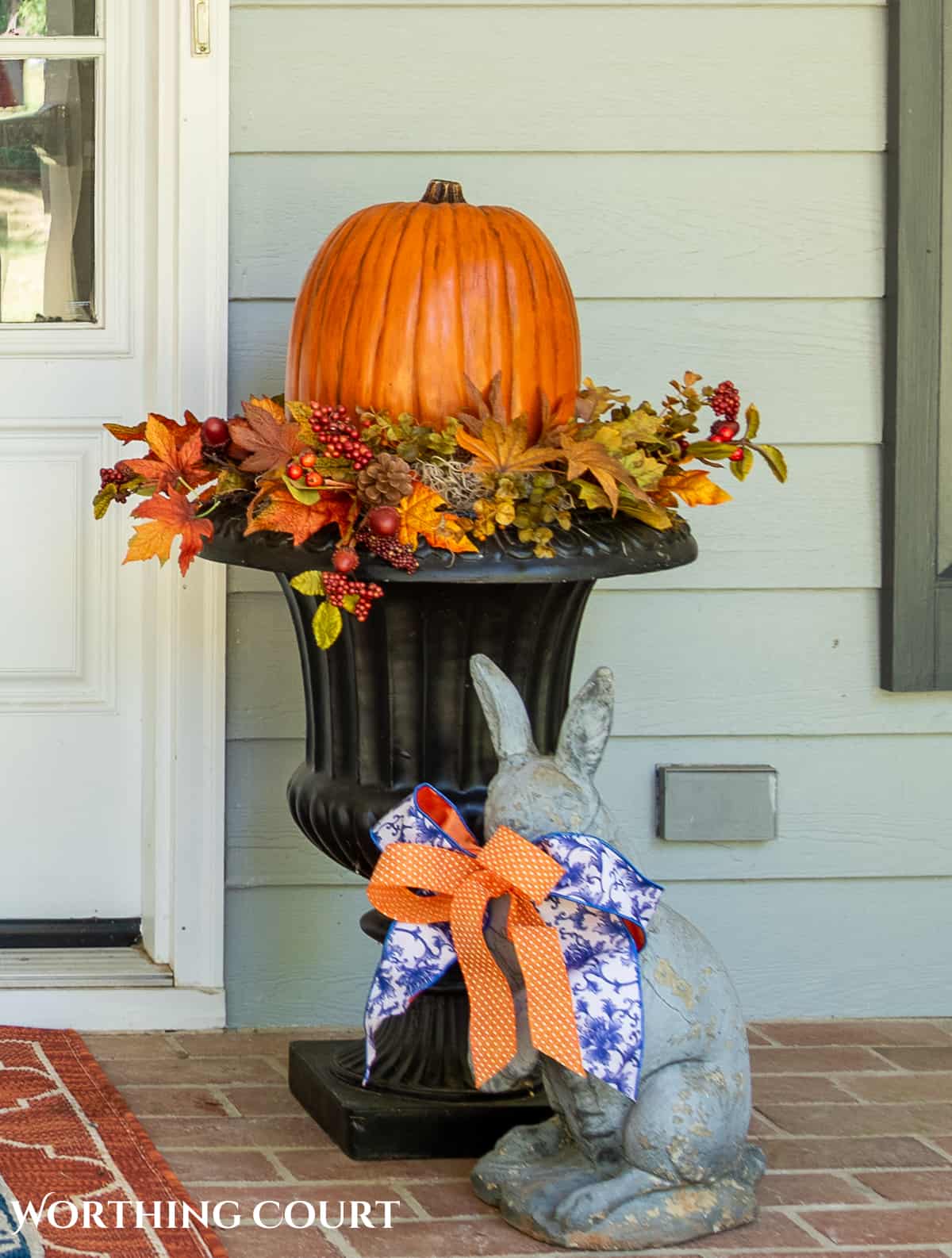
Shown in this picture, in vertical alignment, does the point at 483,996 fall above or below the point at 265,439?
below

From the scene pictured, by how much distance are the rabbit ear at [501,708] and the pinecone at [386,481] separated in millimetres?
205

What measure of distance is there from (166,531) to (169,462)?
0.37 ft

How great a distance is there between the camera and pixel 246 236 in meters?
2.44

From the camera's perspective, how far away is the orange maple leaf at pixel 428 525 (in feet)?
5.86

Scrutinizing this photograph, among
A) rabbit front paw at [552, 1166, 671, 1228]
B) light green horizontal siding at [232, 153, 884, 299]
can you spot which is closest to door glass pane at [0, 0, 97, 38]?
light green horizontal siding at [232, 153, 884, 299]

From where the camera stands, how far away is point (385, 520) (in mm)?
1759

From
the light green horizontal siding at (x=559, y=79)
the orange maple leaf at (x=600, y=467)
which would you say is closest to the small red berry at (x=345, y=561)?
the orange maple leaf at (x=600, y=467)

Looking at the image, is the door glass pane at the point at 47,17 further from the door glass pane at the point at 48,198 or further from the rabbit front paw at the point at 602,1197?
the rabbit front paw at the point at 602,1197

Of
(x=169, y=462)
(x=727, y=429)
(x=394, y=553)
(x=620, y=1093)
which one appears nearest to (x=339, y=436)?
(x=394, y=553)

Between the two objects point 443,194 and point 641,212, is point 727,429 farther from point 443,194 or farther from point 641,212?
point 641,212

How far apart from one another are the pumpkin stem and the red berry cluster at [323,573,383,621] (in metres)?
0.53

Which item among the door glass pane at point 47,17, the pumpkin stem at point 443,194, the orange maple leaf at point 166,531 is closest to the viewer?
the orange maple leaf at point 166,531

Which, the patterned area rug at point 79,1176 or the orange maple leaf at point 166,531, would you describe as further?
the orange maple leaf at point 166,531

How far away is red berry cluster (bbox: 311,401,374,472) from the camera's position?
71.0 inches
